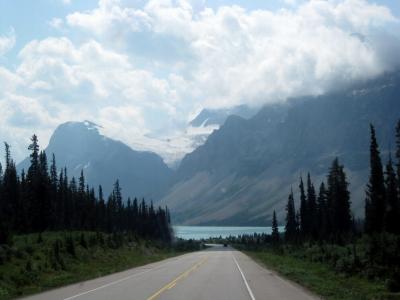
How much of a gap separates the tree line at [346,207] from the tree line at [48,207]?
3578 cm

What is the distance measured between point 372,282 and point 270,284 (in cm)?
498

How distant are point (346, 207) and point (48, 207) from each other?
47077 mm

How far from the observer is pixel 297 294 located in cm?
2425

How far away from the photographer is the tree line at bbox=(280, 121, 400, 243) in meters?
72.8

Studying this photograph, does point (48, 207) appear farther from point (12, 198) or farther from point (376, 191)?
point (376, 191)

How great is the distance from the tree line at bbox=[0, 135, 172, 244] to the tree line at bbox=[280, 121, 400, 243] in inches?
1409

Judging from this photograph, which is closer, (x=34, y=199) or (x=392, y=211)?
(x=392, y=211)

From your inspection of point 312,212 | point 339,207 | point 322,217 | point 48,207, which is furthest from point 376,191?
point 48,207

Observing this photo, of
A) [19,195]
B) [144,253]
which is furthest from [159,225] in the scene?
[144,253]

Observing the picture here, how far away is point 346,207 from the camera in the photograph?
94.9m

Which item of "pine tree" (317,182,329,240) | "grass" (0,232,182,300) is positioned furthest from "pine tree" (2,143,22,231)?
"pine tree" (317,182,329,240)

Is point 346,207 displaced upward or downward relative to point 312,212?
upward

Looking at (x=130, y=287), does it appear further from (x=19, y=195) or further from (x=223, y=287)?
(x=19, y=195)

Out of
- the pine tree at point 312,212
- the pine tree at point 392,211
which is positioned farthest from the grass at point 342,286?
the pine tree at point 312,212
